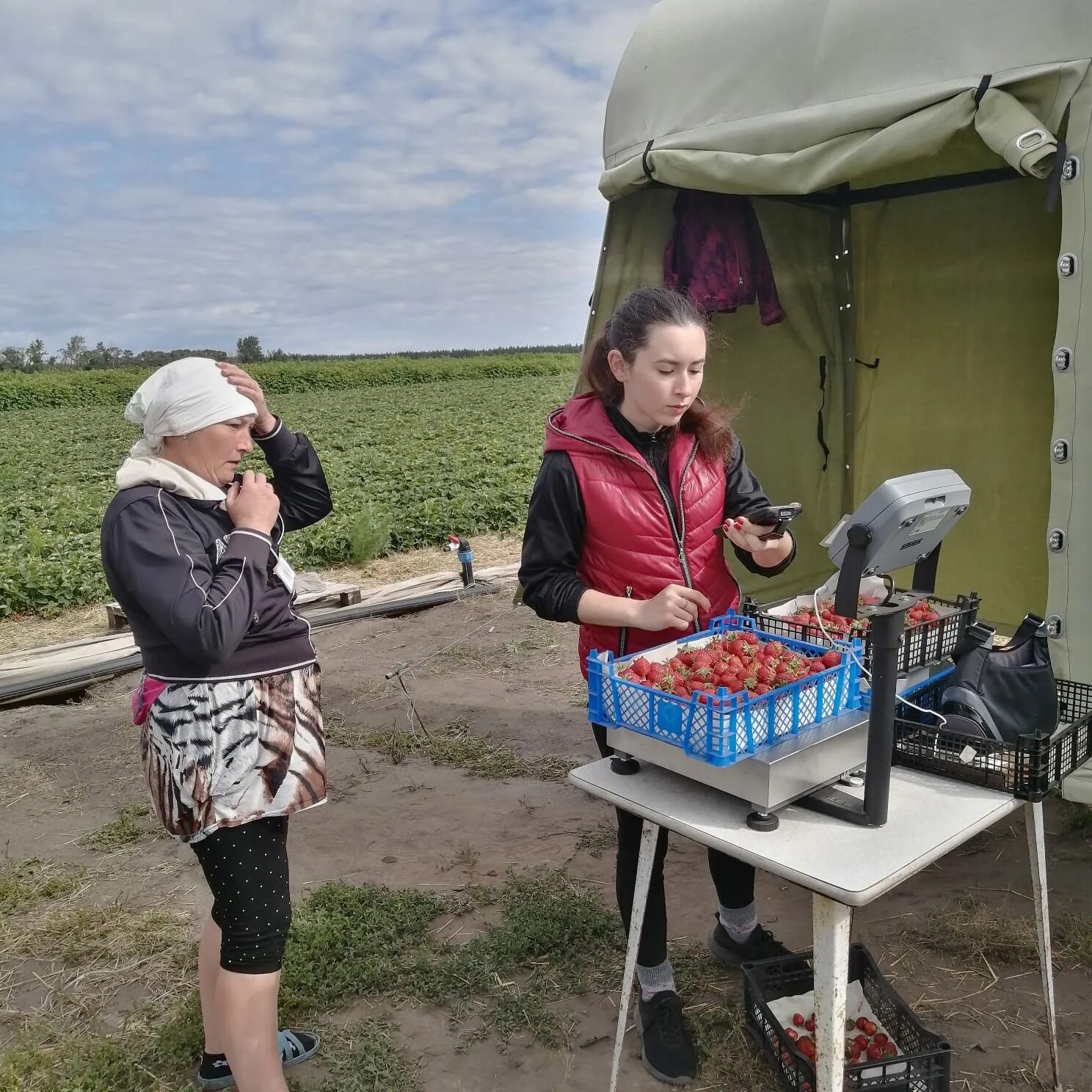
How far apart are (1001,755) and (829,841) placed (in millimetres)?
471

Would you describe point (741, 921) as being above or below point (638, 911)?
below

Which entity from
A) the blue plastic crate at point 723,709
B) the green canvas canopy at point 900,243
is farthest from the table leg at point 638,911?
the green canvas canopy at point 900,243

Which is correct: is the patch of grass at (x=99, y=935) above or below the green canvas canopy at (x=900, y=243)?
below

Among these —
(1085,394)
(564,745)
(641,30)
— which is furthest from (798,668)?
(641,30)

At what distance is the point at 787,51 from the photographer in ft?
11.6

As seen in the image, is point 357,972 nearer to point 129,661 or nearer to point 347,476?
point 129,661

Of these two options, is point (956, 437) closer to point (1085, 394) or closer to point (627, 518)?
point (1085, 394)

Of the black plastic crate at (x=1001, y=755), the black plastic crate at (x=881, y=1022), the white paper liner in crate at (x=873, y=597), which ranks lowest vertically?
the black plastic crate at (x=881, y=1022)

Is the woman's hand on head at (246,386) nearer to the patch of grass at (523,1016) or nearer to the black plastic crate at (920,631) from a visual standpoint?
the black plastic crate at (920,631)

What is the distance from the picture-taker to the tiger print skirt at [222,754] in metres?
2.04

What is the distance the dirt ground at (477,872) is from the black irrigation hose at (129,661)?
10 cm

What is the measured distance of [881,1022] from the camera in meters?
2.54

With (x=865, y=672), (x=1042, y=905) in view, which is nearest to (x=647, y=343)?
(x=865, y=672)

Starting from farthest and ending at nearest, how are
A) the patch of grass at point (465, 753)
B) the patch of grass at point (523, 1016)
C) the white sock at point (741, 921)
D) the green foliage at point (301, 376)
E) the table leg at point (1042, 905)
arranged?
1. the green foliage at point (301, 376)
2. the patch of grass at point (465, 753)
3. the white sock at point (741, 921)
4. the patch of grass at point (523, 1016)
5. the table leg at point (1042, 905)
